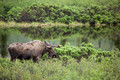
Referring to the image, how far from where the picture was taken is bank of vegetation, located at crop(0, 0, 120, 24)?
2211 inches

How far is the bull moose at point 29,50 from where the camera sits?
10.4m

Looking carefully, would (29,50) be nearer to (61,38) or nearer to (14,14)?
(61,38)

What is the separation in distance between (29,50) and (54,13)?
1929 inches

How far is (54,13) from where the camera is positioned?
193ft

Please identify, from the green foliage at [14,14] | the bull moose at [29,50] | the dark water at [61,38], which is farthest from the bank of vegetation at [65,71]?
the green foliage at [14,14]

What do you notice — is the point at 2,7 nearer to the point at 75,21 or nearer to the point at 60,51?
the point at 75,21

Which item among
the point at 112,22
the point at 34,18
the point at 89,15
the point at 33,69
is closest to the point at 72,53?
the point at 33,69

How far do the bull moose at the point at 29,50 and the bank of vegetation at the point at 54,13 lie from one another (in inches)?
1711

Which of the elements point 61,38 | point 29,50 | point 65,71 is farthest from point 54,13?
point 65,71

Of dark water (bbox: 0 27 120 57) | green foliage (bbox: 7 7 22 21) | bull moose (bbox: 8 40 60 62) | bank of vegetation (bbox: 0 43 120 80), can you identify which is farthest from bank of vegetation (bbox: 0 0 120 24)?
bank of vegetation (bbox: 0 43 120 80)

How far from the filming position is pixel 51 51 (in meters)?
11.7

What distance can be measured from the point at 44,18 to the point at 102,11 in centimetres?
2231

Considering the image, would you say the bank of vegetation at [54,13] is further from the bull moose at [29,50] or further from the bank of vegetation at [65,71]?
the bank of vegetation at [65,71]

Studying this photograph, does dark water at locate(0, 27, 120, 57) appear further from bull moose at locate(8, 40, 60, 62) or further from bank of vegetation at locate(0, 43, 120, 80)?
bank of vegetation at locate(0, 43, 120, 80)
